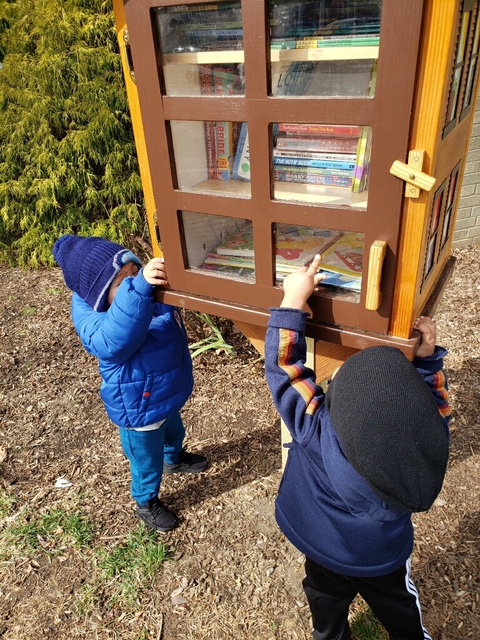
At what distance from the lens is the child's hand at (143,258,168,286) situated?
4.86 feet

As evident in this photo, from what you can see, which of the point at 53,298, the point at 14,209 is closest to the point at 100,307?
the point at 53,298

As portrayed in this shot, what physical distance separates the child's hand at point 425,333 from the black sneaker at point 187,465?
150 cm

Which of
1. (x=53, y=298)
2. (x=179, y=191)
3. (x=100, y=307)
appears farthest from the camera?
(x=53, y=298)

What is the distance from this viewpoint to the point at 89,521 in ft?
7.44

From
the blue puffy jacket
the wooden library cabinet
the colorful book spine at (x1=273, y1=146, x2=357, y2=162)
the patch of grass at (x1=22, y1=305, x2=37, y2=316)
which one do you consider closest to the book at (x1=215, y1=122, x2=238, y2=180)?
the wooden library cabinet

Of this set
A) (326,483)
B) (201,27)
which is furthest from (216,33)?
(326,483)

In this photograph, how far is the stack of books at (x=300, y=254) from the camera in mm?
1288

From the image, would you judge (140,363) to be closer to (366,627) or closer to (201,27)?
(201,27)

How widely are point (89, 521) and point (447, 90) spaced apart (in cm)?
210

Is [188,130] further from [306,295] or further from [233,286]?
[306,295]

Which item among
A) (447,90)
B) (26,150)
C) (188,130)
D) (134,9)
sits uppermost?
(134,9)

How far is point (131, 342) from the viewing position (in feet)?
5.45

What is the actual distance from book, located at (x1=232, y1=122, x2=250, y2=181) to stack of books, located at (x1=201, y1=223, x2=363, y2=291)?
161 mm

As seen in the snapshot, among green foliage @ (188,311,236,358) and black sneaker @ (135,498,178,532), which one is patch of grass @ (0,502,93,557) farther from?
green foliage @ (188,311,236,358)
